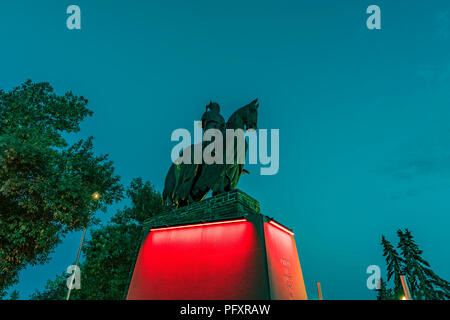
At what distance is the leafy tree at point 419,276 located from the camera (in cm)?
1900

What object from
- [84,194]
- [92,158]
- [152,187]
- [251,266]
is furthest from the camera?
[152,187]

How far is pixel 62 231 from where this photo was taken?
10.4 metres

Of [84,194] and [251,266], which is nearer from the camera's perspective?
[251,266]

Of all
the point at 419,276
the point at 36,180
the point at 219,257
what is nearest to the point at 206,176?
the point at 219,257

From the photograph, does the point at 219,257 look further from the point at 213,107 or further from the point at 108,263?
the point at 108,263

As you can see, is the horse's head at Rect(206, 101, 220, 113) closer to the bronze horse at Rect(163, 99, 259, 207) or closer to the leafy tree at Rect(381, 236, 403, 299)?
the bronze horse at Rect(163, 99, 259, 207)

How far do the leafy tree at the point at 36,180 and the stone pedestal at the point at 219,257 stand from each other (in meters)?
3.52

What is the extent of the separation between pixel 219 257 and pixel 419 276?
2058 cm

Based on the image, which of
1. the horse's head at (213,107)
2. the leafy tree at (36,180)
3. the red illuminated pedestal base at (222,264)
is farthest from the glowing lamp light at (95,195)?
the horse's head at (213,107)

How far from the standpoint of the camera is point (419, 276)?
64.3ft
